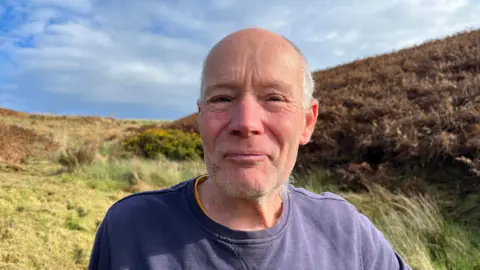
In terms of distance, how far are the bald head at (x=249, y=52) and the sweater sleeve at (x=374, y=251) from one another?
0.68 metres

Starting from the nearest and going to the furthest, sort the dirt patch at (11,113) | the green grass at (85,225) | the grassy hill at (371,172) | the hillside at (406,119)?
1. the green grass at (85,225)
2. the grassy hill at (371,172)
3. the hillside at (406,119)
4. the dirt patch at (11,113)

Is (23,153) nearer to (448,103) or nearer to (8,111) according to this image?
(448,103)

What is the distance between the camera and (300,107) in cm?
160

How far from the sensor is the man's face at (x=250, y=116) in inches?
56.5

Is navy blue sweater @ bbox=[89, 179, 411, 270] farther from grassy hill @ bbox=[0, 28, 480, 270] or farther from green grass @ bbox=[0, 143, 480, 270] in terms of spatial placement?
green grass @ bbox=[0, 143, 480, 270]

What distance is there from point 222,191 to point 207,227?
0.13 metres

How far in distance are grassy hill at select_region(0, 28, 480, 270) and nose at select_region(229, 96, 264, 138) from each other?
2.45 meters

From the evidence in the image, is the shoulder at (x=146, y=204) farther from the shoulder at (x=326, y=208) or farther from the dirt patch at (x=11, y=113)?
the dirt patch at (x=11, y=113)

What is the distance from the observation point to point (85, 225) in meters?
5.16

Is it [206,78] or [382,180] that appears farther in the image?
[382,180]

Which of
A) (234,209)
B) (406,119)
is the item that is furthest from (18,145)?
(234,209)

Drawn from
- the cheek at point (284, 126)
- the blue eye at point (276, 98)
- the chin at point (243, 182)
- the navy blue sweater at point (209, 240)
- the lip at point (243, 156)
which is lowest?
the navy blue sweater at point (209, 240)

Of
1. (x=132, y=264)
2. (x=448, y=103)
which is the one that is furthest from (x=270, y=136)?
(x=448, y=103)

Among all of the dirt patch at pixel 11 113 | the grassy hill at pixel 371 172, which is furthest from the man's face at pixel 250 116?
the dirt patch at pixel 11 113
